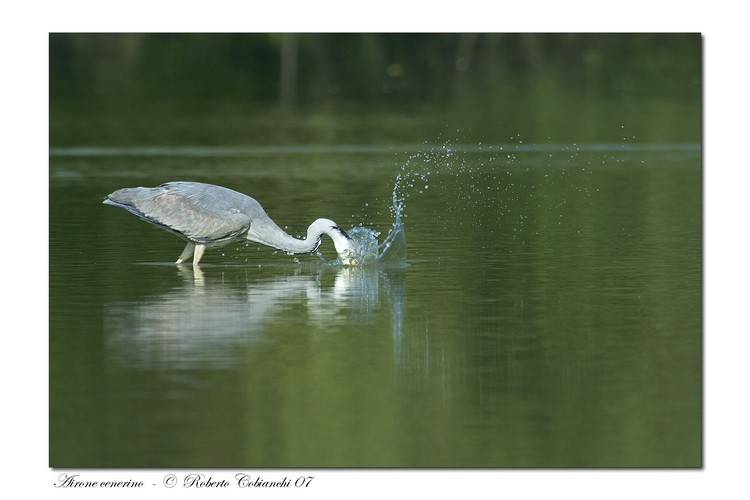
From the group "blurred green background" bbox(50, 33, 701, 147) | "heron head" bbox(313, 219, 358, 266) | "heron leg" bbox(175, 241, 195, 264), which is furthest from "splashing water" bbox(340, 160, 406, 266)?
"blurred green background" bbox(50, 33, 701, 147)

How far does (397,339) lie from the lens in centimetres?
1445

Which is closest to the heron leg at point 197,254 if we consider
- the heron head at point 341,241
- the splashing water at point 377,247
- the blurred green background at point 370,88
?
the heron head at point 341,241

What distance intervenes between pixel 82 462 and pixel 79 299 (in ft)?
17.9

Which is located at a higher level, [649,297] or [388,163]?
[388,163]

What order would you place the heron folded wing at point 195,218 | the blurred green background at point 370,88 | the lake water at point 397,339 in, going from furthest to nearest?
1. the blurred green background at point 370,88
2. the heron folded wing at point 195,218
3. the lake water at point 397,339

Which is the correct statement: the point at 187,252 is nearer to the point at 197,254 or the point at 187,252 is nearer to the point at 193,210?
the point at 197,254

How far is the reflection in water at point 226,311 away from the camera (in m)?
13.9

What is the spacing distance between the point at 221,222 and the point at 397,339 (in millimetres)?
4373

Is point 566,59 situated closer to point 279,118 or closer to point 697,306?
point 279,118

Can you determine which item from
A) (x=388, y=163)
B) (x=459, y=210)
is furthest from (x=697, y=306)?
(x=388, y=163)

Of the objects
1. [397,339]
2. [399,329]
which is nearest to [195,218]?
[399,329]

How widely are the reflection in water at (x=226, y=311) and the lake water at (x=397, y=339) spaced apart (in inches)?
1.5

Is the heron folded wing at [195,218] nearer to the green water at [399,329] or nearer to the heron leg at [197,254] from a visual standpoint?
the heron leg at [197,254]
